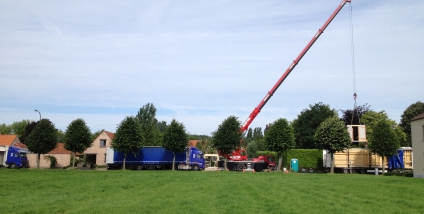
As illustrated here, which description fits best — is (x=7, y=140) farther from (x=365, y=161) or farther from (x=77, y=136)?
(x=365, y=161)

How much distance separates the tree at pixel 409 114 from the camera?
7744 centimetres

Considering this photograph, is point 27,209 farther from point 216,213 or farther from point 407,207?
point 407,207

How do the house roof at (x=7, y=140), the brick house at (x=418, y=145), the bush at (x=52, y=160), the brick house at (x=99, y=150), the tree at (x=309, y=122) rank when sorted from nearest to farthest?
the brick house at (x=418, y=145)
the bush at (x=52, y=160)
the house roof at (x=7, y=140)
the brick house at (x=99, y=150)
the tree at (x=309, y=122)

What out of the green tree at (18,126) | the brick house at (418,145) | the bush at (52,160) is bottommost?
the bush at (52,160)

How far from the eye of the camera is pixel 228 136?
48719 mm

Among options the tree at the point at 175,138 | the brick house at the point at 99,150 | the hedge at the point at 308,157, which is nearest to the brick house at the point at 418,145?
the hedge at the point at 308,157

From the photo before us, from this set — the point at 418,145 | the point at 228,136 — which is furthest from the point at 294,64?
the point at 418,145

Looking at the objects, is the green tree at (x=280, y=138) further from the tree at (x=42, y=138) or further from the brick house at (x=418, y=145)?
the tree at (x=42, y=138)

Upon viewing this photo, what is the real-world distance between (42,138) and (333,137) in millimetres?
35201

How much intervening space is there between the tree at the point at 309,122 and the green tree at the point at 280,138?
87.3 ft

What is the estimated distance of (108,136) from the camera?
2635 inches

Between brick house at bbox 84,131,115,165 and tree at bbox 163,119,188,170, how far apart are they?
2043 centimetres

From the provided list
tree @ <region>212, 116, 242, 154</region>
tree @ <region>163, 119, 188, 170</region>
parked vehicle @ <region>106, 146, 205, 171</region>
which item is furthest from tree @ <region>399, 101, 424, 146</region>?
tree @ <region>163, 119, 188, 170</region>

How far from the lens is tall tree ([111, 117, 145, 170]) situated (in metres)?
48.7
